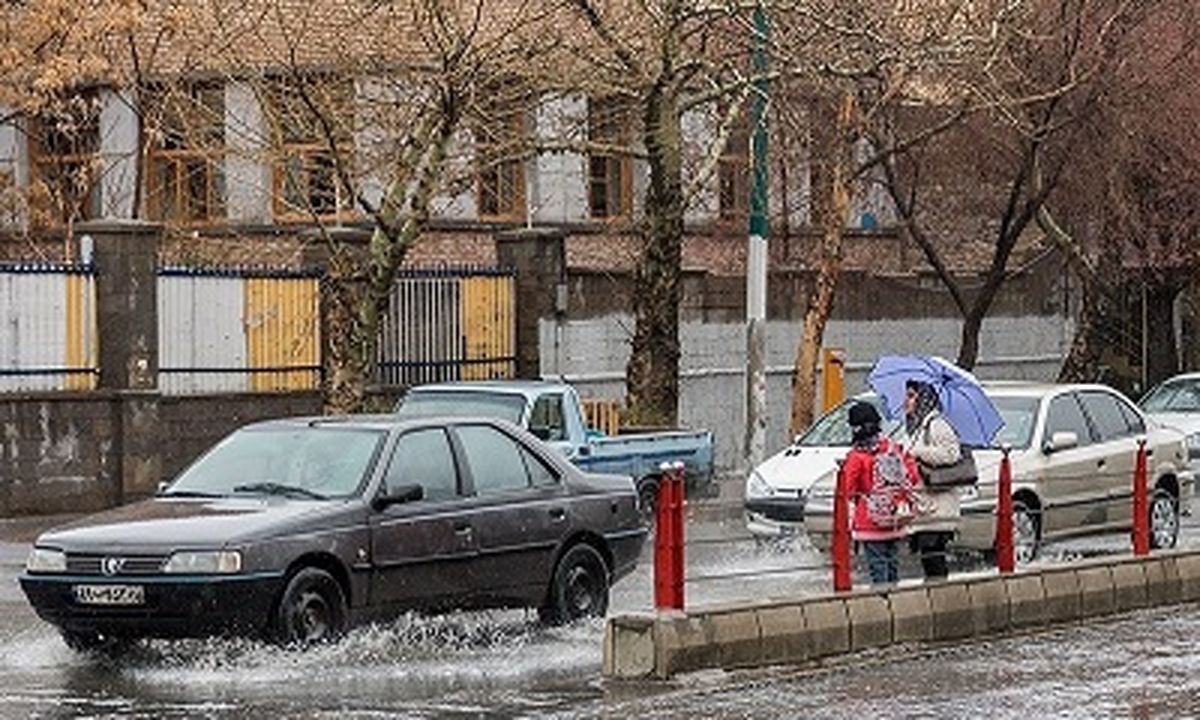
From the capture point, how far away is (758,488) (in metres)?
25.2

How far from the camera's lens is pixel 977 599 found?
18359mm

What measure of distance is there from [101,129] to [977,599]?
89.5 ft

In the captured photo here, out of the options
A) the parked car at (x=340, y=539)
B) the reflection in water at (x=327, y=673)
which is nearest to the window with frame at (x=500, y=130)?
the parked car at (x=340, y=539)

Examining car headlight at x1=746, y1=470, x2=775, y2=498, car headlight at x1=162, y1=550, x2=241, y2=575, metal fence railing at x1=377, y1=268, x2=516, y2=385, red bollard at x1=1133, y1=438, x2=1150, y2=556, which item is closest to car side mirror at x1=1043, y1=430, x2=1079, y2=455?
car headlight at x1=746, y1=470, x2=775, y2=498

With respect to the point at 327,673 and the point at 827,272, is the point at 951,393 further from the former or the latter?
the point at 827,272

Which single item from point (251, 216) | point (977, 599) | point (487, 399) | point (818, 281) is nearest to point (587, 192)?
point (251, 216)

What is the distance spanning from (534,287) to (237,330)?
187 inches

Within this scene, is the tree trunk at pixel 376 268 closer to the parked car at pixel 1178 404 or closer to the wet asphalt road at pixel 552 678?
the wet asphalt road at pixel 552 678

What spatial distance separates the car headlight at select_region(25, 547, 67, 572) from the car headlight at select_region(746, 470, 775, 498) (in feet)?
31.5

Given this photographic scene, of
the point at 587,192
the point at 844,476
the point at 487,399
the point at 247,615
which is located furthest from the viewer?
the point at 587,192

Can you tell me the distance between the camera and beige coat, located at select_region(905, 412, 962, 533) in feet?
60.1

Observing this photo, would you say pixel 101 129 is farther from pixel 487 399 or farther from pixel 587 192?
pixel 487 399

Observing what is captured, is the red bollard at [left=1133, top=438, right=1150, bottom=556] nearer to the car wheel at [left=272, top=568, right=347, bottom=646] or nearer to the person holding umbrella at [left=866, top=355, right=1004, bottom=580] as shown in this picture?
the person holding umbrella at [left=866, top=355, right=1004, bottom=580]

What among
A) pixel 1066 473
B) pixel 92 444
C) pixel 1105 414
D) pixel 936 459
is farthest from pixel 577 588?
→ pixel 92 444
